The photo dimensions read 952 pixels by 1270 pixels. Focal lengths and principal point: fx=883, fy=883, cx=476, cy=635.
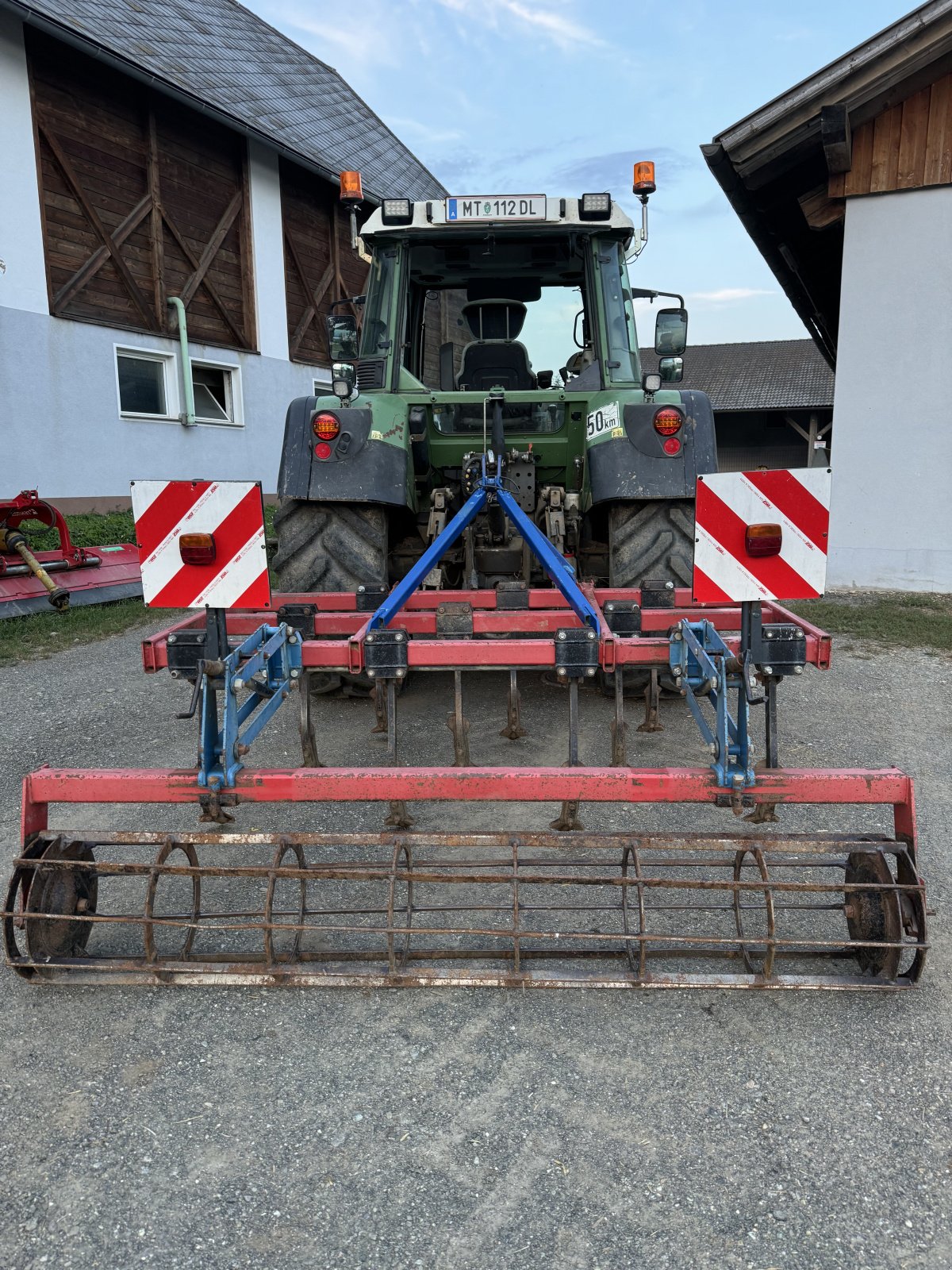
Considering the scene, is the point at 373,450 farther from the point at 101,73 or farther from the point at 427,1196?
the point at 101,73

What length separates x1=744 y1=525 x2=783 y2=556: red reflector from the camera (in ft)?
7.93

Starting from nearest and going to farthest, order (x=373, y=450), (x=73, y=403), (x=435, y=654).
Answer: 1. (x=435, y=654)
2. (x=373, y=450)
3. (x=73, y=403)

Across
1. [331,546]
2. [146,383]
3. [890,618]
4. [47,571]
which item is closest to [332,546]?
[331,546]

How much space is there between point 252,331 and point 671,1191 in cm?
1304

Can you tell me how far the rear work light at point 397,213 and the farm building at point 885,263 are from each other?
442 cm

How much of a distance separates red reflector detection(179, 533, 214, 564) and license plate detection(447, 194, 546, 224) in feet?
8.62

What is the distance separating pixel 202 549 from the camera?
98.0 inches

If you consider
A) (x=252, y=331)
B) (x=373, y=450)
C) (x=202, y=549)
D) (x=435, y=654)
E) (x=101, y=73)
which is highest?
(x=101, y=73)

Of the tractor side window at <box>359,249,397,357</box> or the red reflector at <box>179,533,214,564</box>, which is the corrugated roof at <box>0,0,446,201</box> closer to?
the tractor side window at <box>359,249,397,357</box>

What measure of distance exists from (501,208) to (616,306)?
2.52ft

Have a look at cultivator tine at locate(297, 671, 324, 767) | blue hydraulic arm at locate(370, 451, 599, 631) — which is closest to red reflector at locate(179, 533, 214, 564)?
blue hydraulic arm at locate(370, 451, 599, 631)

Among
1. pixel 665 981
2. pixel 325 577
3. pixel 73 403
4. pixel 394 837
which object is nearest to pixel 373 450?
pixel 325 577

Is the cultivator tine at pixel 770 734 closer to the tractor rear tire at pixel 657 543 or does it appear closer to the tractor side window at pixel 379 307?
the tractor rear tire at pixel 657 543

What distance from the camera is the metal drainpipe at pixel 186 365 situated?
11297mm
